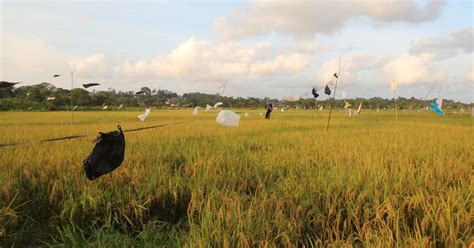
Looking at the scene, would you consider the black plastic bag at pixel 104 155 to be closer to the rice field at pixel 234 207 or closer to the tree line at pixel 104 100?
the rice field at pixel 234 207

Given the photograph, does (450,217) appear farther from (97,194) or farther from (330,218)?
(97,194)

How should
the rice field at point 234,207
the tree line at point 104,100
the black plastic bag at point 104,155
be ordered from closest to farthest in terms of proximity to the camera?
the rice field at point 234,207, the black plastic bag at point 104,155, the tree line at point 104,100

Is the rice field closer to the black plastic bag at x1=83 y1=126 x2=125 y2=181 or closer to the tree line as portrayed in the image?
the black plastic bag at x1=83 y1=126 x2=125 y2=181

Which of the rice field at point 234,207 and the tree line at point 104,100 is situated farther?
the tree line at point 104,100

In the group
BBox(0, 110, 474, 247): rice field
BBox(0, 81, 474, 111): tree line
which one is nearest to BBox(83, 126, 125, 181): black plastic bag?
BBox(0, 110, 474, 247): rice field

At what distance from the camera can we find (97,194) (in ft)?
8.25

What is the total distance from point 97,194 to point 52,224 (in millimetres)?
335

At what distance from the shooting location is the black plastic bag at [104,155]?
7.02 feet

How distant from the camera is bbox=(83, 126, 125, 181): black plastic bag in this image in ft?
7.02

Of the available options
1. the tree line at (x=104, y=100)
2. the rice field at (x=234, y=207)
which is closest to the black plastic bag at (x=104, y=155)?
the rice field at (x=234, y=207)

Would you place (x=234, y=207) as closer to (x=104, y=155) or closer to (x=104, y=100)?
(x=104, y=155)

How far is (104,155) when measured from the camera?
220 centimetres

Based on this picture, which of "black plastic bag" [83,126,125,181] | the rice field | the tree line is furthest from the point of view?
the tree line

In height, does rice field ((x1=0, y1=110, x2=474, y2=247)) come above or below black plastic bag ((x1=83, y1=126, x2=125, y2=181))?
below
